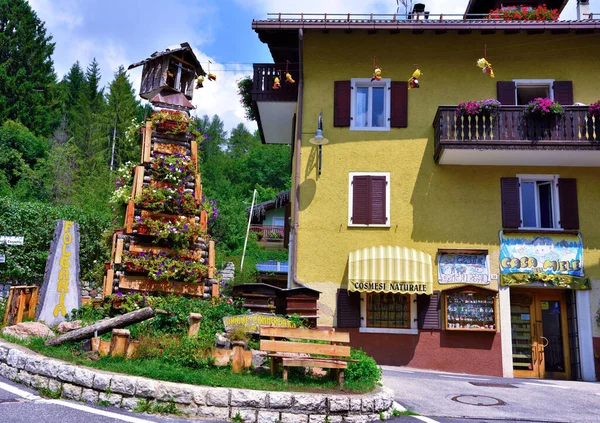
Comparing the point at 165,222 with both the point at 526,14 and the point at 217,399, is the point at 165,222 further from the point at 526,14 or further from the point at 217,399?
the point at 526,14

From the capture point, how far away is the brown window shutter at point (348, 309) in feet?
49.2

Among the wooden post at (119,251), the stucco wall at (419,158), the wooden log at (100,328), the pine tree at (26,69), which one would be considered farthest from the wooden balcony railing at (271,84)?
the pine tree at (26,69)

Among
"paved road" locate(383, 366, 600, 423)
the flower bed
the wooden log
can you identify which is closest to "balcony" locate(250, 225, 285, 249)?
the flower bed

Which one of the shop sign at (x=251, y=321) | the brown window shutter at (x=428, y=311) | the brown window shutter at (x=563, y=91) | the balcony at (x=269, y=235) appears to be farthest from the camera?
the balcony at (x=269, y=235)

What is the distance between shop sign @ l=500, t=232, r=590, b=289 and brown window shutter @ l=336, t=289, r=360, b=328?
4133 mm

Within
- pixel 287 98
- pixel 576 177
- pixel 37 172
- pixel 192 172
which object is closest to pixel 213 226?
pixel 37 172

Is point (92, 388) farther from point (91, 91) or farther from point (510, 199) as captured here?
point (91, 91)

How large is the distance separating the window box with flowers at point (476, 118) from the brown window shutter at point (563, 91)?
7.35 feet

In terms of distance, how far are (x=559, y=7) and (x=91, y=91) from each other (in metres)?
47.8

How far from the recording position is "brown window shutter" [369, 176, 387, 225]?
1560 cm

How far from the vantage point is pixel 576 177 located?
15.7m

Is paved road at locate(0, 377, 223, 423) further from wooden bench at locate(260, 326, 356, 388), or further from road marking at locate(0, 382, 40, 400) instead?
wooden bench at locate(260, 326, 356, 388)

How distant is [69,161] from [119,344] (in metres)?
32.0

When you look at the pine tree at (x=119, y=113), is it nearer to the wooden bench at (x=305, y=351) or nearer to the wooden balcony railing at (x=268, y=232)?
the wooden balcony railing at (x=268, y=232)
